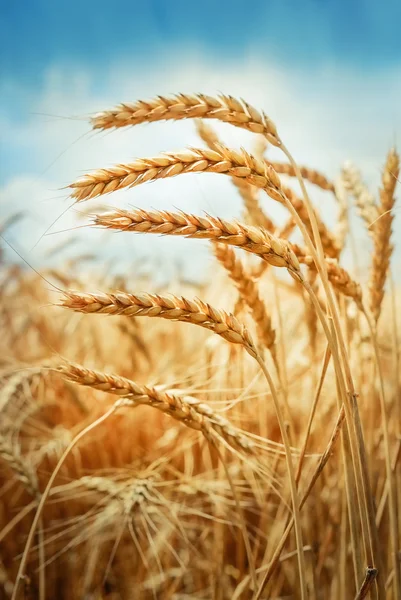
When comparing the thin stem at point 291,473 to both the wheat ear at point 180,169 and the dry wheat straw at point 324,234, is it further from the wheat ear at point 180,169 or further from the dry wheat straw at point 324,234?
the dry wheat straw at point 324,234

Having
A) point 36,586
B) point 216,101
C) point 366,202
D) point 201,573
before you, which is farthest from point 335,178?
point 36,586

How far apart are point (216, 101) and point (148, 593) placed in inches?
46.9

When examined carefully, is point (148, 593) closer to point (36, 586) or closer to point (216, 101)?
point (36, 586)

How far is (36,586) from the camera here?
146 centimetres

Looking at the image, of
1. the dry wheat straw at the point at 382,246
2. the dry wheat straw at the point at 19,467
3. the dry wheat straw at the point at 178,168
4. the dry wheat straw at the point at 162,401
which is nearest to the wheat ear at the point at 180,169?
the dry wheat straw at the point at 178,168

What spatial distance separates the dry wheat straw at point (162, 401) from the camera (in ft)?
2.20

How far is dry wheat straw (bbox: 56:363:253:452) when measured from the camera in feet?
2.20

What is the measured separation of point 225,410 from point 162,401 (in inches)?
7.3

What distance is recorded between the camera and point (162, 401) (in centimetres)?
73

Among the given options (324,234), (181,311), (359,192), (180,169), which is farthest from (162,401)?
(359,192)

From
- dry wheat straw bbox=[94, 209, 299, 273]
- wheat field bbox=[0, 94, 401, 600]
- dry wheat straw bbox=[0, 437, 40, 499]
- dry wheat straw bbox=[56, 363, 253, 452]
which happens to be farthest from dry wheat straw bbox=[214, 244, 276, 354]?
dry wheat straw bbox=[0, 437, 40, 499]

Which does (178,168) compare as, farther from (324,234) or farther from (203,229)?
(324,234)

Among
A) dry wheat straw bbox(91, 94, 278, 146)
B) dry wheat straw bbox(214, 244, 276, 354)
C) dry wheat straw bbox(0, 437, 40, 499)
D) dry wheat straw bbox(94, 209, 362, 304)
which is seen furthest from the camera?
dry wheat straw bbox(0, 437, 40, 499)

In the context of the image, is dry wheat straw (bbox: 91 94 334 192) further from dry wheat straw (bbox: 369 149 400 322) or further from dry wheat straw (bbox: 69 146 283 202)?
dry wheat straw (bbox: 369 149 400 322)
